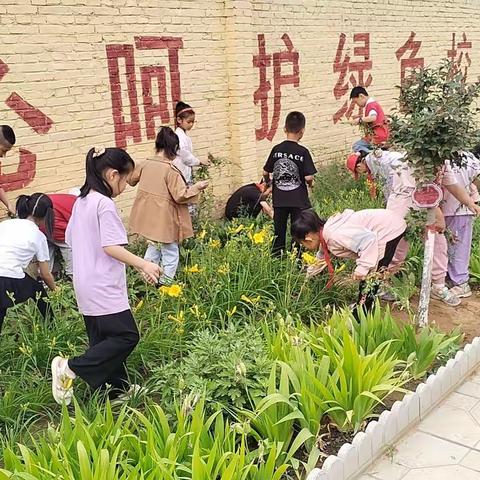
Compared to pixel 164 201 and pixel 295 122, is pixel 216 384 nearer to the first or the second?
pixel 164 201

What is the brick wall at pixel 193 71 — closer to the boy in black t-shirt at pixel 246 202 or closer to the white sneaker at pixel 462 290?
the boy in black t-shirt at pixel 246 202

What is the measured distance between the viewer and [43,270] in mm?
4273

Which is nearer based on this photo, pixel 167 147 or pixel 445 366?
pixel 445 366

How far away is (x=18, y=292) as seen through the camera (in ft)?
13.4

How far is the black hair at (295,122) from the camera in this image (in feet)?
A: 17.7

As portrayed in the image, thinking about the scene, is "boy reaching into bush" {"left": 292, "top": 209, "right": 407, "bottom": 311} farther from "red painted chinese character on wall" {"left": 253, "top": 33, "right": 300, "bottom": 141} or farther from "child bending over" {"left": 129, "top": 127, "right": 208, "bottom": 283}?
"red painted chinese character on wall" {"left": 253, "top": 33, "right": 300, "bottom": 141}

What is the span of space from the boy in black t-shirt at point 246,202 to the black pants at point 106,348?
11.4 ft

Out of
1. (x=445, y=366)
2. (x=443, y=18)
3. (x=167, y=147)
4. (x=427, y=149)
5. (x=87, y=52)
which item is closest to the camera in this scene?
(x=445, y=366)

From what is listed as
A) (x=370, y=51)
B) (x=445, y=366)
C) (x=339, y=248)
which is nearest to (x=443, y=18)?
(x=370, y=51)

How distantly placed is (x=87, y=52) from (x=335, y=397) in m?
3.99

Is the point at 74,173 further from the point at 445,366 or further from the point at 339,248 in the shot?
the point at 445,366

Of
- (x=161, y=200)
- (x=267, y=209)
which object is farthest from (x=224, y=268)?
(x=267, y=209)

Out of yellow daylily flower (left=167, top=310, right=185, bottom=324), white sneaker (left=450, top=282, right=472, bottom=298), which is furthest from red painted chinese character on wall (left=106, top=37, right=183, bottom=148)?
white sneaker (left=450, top=282, right=472, bottom=298)

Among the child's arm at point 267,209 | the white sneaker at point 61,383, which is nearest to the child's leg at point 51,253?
the white sneaker at point 61,383
